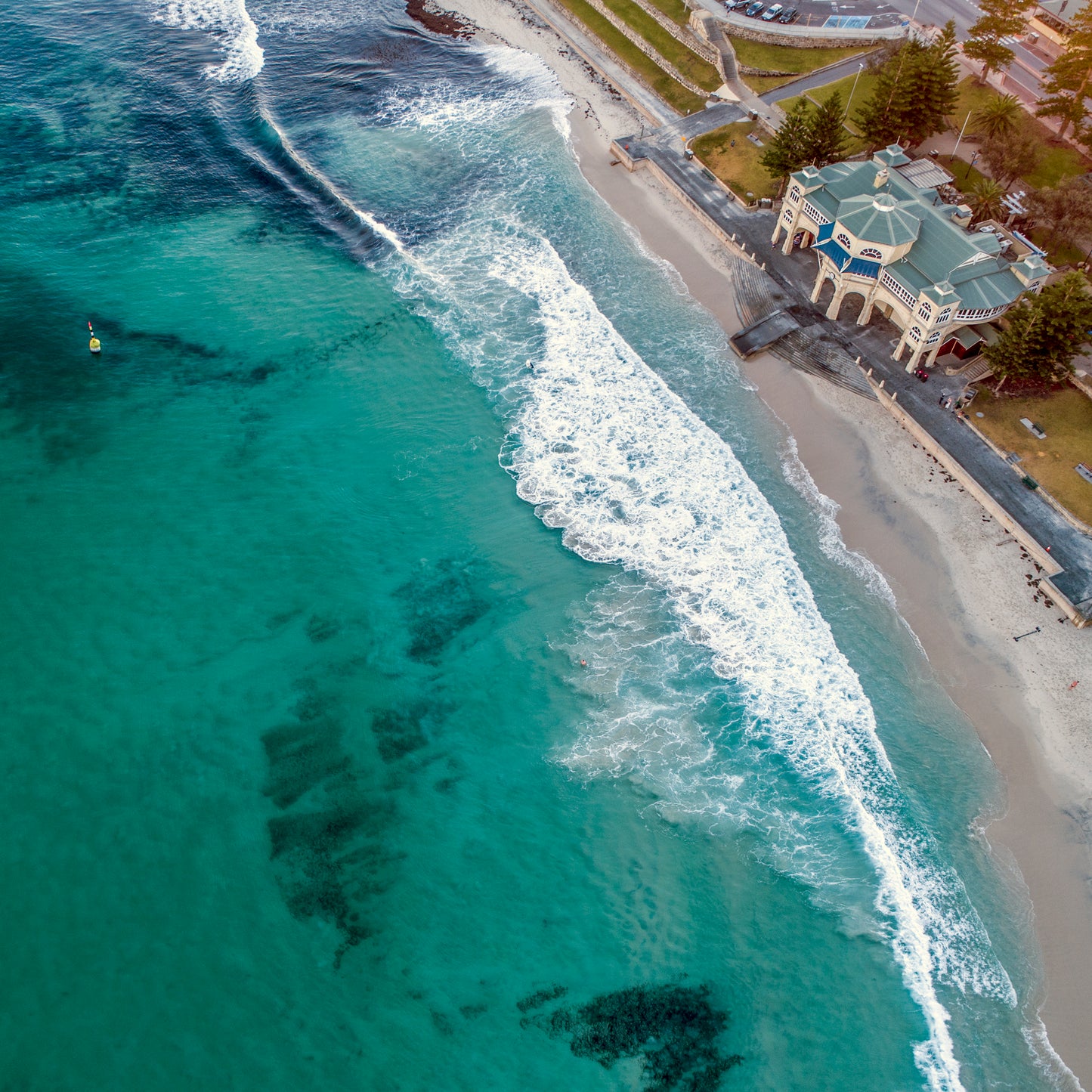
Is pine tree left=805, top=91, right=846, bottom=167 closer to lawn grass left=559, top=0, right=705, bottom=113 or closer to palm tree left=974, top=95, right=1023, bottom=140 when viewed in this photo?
palm tree left=974, top=95, right=1023, bottom=140

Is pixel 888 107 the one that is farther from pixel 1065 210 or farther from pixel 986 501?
pixel 986 501

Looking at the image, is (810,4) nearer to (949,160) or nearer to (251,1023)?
(949,160)

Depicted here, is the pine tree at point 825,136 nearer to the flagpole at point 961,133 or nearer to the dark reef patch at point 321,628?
the flagpole at point 961,133

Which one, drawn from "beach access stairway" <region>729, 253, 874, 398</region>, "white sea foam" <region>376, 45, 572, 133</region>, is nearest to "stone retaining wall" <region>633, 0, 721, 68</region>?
"white sea foam" <region>376, 45, 572, 133</region>

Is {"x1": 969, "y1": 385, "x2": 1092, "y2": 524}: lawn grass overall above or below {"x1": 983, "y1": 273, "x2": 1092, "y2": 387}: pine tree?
below

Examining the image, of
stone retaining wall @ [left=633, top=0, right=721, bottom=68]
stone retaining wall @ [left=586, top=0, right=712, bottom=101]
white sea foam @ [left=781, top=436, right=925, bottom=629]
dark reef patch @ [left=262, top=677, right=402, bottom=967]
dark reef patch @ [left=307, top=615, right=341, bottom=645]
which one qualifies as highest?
stone retaining wall @ [left=633, top=0, right=721, bottom=68]

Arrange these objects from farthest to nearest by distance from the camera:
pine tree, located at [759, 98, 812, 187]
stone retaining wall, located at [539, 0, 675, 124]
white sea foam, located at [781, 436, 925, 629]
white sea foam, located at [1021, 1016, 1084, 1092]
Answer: stone retaining wall, located at [539, 0, 675, 124] → pine tree, located at [759, 98, 812, 187] → white sea foam, located at [781, 436, 925, 629] → white sea foam, located at [1021, 1016, 1084, 1092]

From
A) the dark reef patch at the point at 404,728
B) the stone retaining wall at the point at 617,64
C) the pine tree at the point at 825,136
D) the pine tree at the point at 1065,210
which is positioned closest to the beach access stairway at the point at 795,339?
the pine tree at the point at 825,136

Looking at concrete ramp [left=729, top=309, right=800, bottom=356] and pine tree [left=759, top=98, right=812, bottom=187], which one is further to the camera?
pine tree [left=759, top=98, right=812, bottom=187]
